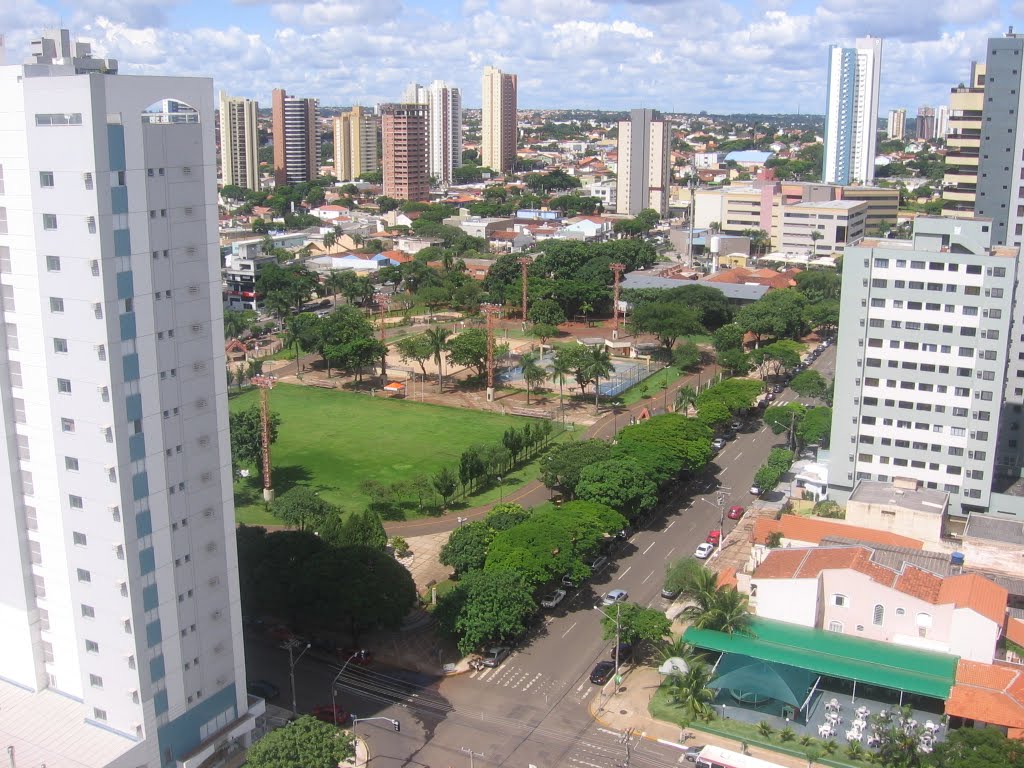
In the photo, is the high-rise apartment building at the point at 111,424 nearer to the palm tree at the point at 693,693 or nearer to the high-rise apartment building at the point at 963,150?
the palm tree at the point at 693,693

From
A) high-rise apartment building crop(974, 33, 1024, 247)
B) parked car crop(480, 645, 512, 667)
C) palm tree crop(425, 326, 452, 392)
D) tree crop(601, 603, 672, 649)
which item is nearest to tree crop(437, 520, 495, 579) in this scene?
parked car crop(480, 645, 512, 667)

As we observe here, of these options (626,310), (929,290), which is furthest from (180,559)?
(626,310)

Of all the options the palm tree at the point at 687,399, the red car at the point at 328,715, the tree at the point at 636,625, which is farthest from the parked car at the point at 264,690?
the palm tree at the point at 687,399

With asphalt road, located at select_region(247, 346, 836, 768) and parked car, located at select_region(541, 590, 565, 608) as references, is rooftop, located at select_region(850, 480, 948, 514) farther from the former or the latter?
parked car, located at select_region(541, 590, 565, 608)

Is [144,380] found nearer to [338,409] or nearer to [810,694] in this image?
[810,694]

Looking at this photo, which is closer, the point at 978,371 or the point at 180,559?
the point at 180,559

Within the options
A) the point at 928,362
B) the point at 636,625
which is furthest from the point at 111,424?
the point at 928,362
